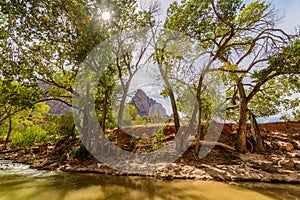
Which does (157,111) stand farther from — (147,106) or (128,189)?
(128,189)

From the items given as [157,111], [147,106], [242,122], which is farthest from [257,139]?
[147,106]

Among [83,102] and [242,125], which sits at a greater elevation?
[83,102]

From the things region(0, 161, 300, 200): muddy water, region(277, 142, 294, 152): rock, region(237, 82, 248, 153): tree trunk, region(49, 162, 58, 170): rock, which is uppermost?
region(237, 82, 248, 153): tree trunk

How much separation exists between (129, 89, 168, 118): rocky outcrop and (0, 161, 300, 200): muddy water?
574 cm

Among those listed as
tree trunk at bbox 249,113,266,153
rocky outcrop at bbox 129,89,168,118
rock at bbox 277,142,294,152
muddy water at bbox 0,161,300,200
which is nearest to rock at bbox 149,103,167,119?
rocky outcrop at bbox 129,89,168,118

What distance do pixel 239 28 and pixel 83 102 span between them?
7992mm

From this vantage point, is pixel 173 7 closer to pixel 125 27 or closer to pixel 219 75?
pixel 125 27

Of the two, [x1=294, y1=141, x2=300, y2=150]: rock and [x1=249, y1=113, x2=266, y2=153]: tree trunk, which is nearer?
[x1=249, y1=113, x2=266, y2=153]: tree trunk

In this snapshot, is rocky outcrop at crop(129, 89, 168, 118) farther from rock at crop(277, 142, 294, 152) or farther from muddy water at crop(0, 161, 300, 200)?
rock at crop(277, 142, 294, 152)

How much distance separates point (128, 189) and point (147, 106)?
307 inches

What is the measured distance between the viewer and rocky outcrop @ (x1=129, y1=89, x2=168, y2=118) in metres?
12.1

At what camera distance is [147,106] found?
43.4 feet

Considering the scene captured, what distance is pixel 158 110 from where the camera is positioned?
1290 centimetres

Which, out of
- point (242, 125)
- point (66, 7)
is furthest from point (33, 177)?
point (242, 125)
